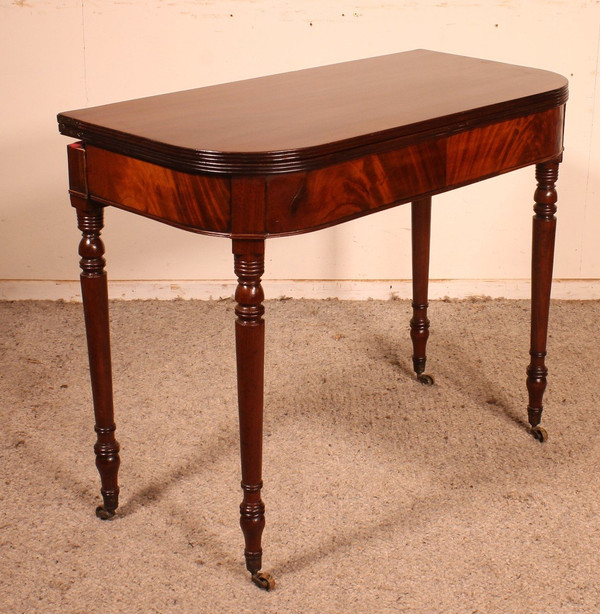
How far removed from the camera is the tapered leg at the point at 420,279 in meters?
2.76

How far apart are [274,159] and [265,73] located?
1.68 meters

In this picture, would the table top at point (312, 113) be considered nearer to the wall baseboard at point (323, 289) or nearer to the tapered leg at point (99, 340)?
the tapered leg at point (99, 340)

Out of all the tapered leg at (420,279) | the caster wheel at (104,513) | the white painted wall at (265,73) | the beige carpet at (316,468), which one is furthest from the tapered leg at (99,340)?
the white painted wall at (265,73)

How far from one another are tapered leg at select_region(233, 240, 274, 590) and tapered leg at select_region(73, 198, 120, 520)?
0.37m

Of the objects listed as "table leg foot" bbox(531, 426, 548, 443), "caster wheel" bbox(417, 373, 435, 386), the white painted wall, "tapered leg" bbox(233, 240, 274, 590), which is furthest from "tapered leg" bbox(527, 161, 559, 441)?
the white painted wall

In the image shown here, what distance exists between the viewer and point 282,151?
Answer: 5.59 ft

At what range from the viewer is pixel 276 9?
10.6 feet

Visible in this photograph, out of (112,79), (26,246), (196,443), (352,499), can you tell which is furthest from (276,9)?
(352,499)

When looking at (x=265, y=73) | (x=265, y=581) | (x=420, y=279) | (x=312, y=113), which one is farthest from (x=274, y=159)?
(x=265, y=73)

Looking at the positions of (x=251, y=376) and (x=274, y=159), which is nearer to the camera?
(x=274, y=159)

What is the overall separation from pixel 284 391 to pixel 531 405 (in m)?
0.67

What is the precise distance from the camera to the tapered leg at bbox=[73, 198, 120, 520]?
2.03 meters

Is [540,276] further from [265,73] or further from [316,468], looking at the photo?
[265,73]

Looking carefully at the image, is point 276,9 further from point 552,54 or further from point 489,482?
point 489,482
